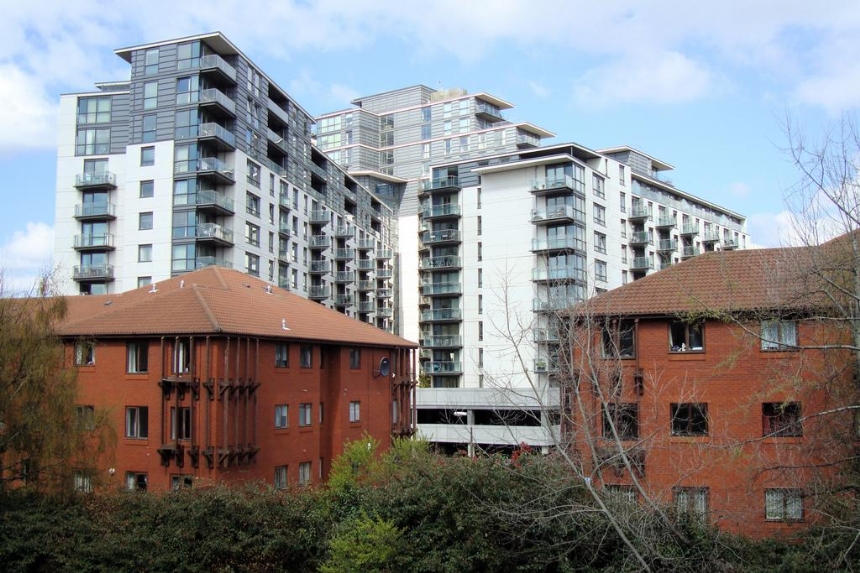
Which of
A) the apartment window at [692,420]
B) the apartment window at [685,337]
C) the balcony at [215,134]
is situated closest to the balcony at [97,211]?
the balcony at [215,134]

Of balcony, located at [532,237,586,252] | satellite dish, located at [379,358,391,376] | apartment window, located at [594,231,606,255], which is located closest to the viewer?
satellite dish, located at [379,358,391,376]

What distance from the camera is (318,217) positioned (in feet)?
227

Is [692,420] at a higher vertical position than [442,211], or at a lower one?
lower

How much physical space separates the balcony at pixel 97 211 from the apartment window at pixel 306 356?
2445cm

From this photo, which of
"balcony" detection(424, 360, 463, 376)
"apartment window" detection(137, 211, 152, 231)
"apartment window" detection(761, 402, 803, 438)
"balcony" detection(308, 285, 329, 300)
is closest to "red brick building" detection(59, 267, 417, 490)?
"apartment window" detection(137, 211, 152, 231)

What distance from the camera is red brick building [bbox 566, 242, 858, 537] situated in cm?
2181

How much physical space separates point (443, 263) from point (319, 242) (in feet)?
36.6

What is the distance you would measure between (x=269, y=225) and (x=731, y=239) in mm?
51548

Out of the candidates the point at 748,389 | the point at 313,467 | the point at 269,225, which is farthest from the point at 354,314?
the point at 748,389

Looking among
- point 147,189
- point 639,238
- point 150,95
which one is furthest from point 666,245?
point 150,95

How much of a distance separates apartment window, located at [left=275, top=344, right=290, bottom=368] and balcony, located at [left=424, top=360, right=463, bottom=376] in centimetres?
3123

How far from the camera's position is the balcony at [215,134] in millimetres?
51844

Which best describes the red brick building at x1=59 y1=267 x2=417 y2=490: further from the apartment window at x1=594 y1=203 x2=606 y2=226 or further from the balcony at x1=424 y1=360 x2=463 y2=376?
the apartment window at x1=594 y1=203 x2=606 y2=226

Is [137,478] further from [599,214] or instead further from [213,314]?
[599,214]
